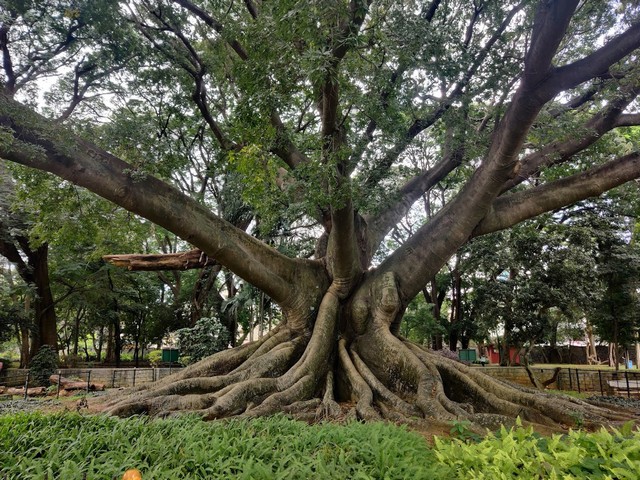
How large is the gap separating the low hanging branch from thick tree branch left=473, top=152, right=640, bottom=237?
519cm

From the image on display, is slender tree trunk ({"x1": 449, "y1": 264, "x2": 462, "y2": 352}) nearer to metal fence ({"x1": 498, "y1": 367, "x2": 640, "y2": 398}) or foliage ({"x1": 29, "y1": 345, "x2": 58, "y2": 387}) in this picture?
metal fence ({"x1": 498, "y1": 367, "x2": 640, "y2": 398})

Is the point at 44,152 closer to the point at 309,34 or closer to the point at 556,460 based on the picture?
the point at 309,34

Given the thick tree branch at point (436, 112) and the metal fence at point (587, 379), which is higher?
the thick tree branch at point (436, 112)

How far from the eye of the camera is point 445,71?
551 cm

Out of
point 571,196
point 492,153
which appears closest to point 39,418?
point 492,153

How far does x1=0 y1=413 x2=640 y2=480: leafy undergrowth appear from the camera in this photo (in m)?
2.19

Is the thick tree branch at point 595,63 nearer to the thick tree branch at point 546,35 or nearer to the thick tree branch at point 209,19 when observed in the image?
the thick tree branch at point 546,35

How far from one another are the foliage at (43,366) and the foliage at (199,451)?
30.9ft

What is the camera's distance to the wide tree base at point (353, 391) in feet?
16.5

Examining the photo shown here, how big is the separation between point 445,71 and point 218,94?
6.22 meters

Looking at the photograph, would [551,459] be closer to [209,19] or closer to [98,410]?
[98,410]

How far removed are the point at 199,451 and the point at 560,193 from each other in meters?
7.10

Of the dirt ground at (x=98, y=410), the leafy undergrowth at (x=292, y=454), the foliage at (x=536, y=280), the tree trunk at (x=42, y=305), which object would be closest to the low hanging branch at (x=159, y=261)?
the dirt ground at (x=98, y=410)

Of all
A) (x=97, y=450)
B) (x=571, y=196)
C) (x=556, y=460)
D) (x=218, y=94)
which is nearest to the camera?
(x=556, y=460)
